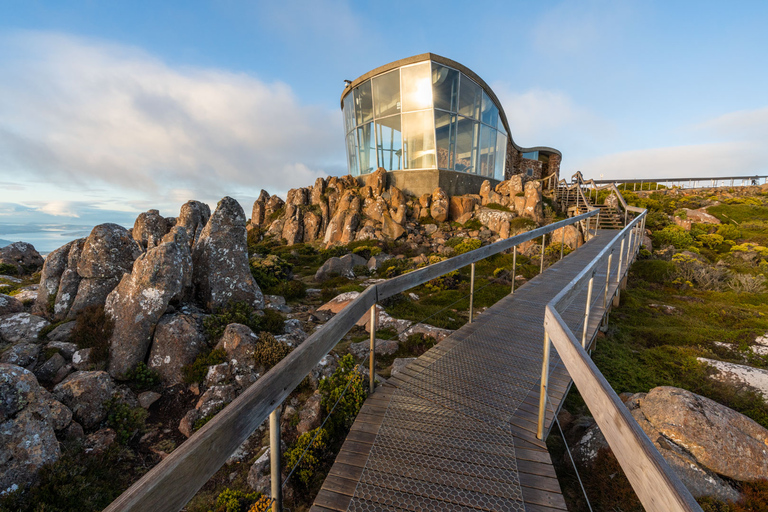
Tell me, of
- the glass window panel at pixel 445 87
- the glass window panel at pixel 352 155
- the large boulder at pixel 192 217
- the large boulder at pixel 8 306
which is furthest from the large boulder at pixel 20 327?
the glass window panel at pixel 352 155

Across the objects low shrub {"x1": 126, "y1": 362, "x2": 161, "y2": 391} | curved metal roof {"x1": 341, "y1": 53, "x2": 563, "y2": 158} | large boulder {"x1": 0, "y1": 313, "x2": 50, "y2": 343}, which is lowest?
low shrub {"x1": 126, "y1": 362, "x2": 161, "y2": 391}

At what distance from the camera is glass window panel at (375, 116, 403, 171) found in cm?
2266

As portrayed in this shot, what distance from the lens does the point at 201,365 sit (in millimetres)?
5395

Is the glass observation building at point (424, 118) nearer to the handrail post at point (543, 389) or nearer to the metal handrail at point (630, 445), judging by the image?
the handrail post at point (543, 389)

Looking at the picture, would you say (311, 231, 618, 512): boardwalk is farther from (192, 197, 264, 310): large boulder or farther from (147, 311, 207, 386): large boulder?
(192, 197, 264, 310): large boulder

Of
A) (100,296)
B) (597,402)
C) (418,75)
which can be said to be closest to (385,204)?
(418,75)

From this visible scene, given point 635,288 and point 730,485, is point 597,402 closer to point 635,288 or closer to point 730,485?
point 730,485

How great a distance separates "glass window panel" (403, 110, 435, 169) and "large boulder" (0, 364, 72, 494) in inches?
817

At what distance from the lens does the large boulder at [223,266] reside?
7961 millimetres

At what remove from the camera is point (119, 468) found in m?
3.87

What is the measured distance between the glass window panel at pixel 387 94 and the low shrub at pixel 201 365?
823 inches

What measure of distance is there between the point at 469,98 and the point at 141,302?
23514mm

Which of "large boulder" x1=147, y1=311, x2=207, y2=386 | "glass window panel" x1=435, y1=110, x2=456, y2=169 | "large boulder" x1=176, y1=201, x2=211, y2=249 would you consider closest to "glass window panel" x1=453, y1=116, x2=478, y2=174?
"glass window panel" x1=435, y1=110, x2=456, y2=169

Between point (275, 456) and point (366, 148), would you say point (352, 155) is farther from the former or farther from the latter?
point (275, 456)
